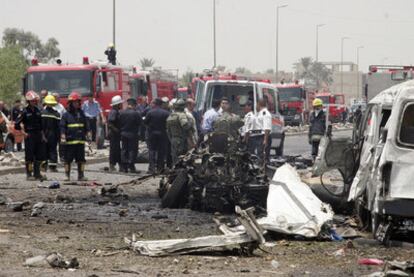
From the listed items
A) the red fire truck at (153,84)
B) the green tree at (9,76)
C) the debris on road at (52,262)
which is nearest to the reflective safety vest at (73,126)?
the debris on road at (52,262)

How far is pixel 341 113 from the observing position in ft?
237

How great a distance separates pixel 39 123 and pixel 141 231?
8585 mm

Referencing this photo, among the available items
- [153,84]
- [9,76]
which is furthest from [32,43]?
[153,84]

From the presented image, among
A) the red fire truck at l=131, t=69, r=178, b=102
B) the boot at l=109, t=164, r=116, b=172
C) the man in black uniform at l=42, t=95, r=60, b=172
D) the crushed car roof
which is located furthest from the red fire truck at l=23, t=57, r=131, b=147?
the crushed car roof

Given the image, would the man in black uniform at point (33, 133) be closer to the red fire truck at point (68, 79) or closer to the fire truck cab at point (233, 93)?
the fire truck cab at point (233, 93)

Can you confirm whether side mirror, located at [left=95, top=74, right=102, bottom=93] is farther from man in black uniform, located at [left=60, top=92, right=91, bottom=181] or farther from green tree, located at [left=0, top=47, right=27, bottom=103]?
green tree, located at [left=0, top=47, right=27, bottom=103]

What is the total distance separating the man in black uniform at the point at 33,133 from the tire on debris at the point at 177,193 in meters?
5.67

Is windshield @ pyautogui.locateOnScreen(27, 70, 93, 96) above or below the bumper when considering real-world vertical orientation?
above

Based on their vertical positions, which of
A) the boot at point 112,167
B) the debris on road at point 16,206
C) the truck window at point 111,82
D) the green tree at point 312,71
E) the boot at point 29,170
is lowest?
the green tree at point 312,71

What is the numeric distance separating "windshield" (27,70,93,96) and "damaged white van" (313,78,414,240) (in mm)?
20444

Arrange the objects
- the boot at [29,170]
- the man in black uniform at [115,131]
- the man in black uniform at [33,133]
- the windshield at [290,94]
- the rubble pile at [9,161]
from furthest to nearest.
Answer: the windshield at [290,94]
the rubble pile at [9,161]
the man in black uniform at [115,131]
the boot at [29,170]
the man in black uniform at [33,133]

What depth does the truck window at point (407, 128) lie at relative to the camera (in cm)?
1136

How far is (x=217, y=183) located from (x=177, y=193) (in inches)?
29.1

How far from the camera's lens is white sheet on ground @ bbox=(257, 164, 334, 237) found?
11672 millimetres
